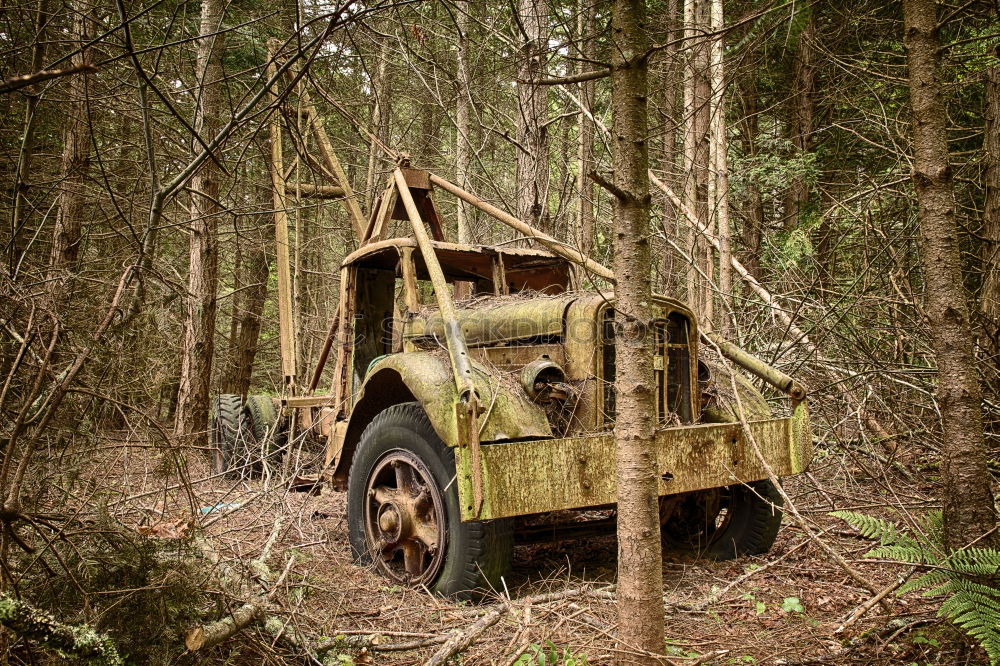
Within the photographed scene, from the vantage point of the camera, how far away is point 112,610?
2.49m

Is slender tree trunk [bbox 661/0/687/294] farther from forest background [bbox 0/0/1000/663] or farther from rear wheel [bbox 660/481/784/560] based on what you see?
rear wheel [bbox 660/481/784/560]

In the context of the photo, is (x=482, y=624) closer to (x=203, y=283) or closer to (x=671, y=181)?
(x=203, y=283)

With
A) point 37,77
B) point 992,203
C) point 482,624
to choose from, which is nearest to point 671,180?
point 992,203

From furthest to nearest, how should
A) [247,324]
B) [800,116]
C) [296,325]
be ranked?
[247,324] → [800,116] → [296,325]

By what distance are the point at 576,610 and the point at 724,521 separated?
1.81 m

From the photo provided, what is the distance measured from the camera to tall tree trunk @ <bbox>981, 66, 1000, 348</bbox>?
5637mm

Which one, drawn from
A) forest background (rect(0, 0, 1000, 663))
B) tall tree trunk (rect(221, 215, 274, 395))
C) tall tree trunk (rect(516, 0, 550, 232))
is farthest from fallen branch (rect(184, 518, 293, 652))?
tall tree trunk (rect(221, 215, 274, 395))

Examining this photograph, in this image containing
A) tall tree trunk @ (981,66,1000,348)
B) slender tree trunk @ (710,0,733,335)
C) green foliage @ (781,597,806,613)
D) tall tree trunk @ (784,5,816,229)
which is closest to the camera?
green foliage @ (781,597,806,613)

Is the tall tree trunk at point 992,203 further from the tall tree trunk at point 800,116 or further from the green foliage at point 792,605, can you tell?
the tall tree trunk at point 800,116

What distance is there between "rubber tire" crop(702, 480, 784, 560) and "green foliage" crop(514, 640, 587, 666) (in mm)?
2104

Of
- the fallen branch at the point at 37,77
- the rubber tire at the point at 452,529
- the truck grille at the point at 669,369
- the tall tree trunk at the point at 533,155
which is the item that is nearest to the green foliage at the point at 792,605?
the truck grille at the point at 669,369

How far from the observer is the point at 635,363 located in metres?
2.61

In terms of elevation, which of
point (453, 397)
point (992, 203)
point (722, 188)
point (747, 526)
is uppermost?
point (722, 188)

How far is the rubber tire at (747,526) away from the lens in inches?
187
